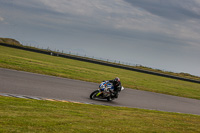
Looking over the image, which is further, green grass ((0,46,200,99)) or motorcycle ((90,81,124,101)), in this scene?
green grass ((0,46,200,99))

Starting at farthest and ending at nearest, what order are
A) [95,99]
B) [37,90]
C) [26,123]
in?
[95,99]
[37,90]
[26,123]

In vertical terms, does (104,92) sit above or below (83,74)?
below

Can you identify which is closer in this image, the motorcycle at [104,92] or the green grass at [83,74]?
the motorcycle at [104,92]

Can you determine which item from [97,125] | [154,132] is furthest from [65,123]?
[154,132]

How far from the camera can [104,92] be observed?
49.8 feet

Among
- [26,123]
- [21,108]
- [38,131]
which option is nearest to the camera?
[38,131]

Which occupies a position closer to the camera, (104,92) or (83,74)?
(104,92)

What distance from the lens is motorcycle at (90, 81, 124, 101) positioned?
1506 centimetres

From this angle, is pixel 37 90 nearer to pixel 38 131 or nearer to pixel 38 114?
pixel 38 114

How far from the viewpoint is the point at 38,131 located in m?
6.02

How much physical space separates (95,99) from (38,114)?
7382 mm

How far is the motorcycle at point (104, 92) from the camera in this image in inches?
593

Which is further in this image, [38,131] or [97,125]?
[97,125]

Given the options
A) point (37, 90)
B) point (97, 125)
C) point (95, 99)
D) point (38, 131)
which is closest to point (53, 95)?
point (37, 90)
